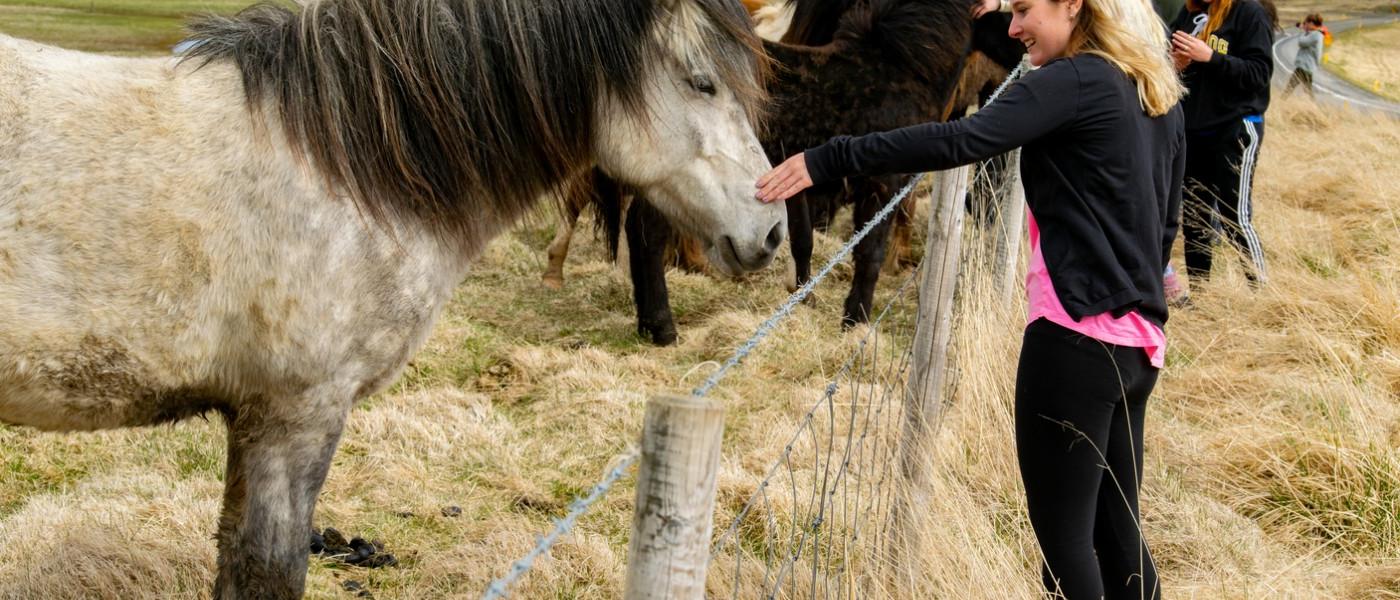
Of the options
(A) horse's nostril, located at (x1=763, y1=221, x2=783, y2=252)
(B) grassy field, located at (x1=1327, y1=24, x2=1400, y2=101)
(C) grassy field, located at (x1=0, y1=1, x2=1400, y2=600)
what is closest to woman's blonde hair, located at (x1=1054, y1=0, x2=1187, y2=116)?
(A) horse's nostril, located at (x1=763, y1=221, x2=783, y2=252)

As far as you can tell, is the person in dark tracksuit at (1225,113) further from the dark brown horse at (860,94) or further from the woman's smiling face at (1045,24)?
the woman's smiling face at (1045,24)

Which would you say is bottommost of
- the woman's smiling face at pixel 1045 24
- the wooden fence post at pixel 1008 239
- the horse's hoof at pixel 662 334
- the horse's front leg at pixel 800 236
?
the horse's hoof at pixel 662 334

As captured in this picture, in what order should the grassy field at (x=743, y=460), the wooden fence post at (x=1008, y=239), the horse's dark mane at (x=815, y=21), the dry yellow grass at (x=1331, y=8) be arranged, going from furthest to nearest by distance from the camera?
the dry yellow grass at (x=1331, y=8), the horse's dark mane at (x=815, y=21), the wooden fence post at (x=1008, y=239), the grassy field at (x=743, y=460)

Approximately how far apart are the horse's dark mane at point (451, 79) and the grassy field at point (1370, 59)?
25.4 meters

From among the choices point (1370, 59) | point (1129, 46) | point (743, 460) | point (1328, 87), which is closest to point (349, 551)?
point (743, 460)

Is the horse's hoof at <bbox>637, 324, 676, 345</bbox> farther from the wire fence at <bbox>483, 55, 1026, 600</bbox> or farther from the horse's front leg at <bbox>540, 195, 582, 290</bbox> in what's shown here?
the wire fence at <bbox>483, 55, 1026, 600</bbox>

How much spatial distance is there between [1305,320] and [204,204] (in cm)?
494

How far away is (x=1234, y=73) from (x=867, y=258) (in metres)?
2.14

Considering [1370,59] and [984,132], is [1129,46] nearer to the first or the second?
[984,132]

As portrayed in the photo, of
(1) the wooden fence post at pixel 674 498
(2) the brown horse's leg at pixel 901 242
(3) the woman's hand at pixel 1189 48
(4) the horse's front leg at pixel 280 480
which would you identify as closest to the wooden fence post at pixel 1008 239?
(3) the woman's hand at pixel 1189 48

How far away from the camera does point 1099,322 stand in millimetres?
2266

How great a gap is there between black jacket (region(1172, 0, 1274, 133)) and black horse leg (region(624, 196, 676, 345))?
2.98 meters

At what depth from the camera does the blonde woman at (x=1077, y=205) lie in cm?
217

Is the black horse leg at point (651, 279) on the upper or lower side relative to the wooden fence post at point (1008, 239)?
lower
